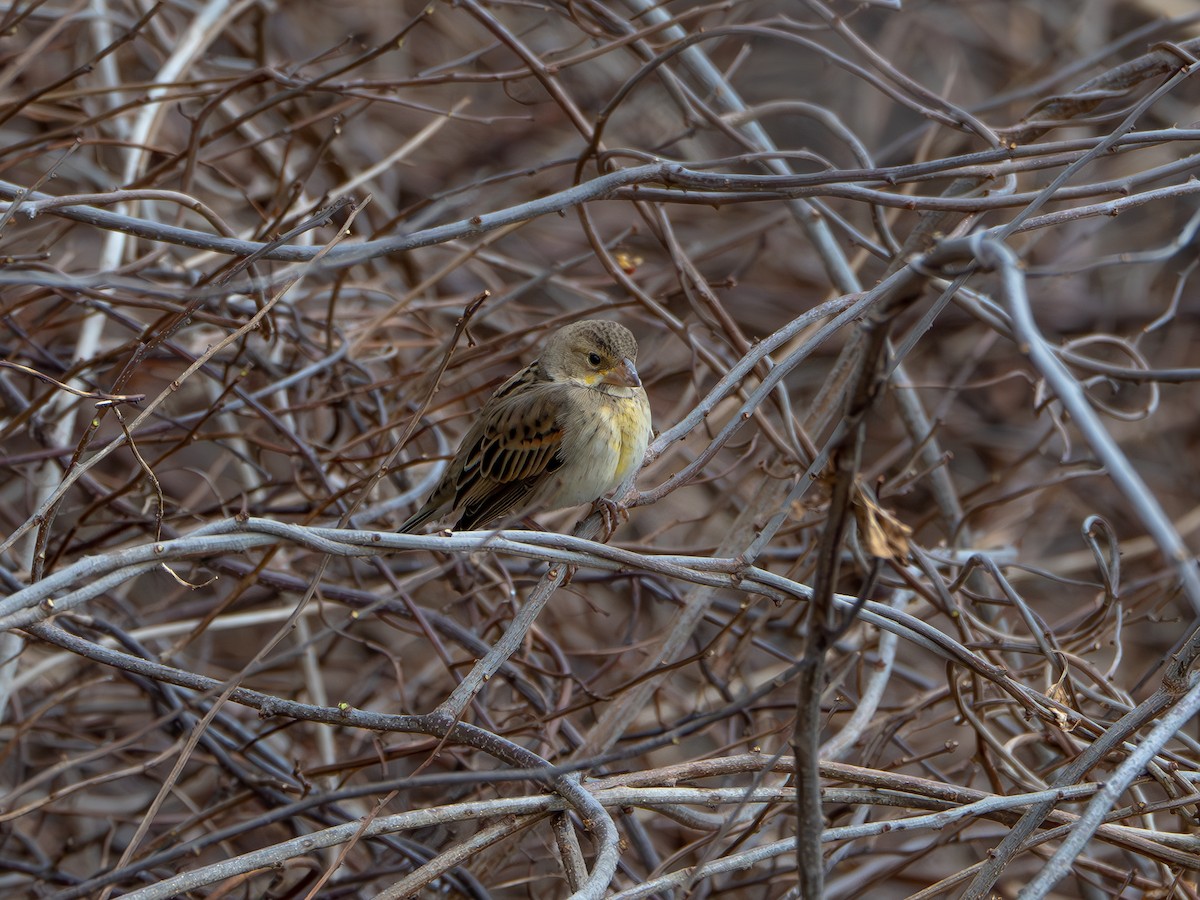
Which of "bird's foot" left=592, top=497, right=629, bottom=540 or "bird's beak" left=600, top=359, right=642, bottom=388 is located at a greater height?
"bird's beak" left=600, top=359, right=642, bottom=388

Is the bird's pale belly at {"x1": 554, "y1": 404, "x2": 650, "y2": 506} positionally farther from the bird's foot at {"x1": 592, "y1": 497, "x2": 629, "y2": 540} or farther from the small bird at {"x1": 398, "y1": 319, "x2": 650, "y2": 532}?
the bird's foot at {"x1": 592, "y1": 497, "x2": 629, "y2": 540}

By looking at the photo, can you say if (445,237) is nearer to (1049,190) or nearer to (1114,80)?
(1049,190)

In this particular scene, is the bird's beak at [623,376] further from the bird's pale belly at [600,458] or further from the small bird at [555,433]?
the bird's pale belly at [600,458]

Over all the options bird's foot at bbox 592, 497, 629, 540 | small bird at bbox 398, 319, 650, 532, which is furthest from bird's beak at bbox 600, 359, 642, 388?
bird's foot at bbox 592, 497, 629, 540

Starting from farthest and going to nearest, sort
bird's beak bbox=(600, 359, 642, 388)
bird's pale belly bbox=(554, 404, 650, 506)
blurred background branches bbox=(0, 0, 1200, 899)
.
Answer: bird's beak bbox=(600, 359, 642, 388), bird's pale belly bbox=(554, 404, 650, 506), blurred background branches bbox=(0, 0, 1200, 899)

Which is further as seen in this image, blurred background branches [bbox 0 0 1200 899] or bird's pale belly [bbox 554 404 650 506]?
bird's pale belly [bbox 554 404 650 506]

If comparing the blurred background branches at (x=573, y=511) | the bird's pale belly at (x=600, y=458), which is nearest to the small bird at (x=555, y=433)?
the bird's pale belly at (x=600, y=458)

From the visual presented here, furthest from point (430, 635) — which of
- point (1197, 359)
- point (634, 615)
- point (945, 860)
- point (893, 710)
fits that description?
point (1197, 359)

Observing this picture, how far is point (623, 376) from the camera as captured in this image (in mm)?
3539

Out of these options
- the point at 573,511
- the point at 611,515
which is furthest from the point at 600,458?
the point at 573,511

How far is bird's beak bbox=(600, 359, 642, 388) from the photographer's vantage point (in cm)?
351

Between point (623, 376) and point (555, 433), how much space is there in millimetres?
276

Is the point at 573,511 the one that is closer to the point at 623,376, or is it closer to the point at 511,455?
the point at 511,455

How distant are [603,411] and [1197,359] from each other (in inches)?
198
